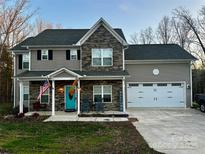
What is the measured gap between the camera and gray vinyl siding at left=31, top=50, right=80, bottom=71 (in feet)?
65.4

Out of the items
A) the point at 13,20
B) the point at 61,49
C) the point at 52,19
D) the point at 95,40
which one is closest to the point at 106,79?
the point at 95,40

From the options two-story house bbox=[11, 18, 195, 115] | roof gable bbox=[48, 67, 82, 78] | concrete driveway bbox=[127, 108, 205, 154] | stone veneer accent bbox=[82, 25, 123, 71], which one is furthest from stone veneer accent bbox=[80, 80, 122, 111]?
concrete driveway bbox=[127, 108, 205, 154]

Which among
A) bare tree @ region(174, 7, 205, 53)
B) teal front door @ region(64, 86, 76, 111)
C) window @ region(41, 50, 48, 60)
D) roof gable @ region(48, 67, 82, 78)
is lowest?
teal front door @ region(64, 86, 76, 111)

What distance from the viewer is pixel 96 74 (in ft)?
61.4

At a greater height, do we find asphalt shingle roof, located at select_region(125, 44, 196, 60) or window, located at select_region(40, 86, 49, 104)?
asphalt shingle roof, located at select_region(125, 44, 196, 60)

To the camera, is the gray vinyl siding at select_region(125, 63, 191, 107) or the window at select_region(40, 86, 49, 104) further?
the gray vinyl siding at select_region(125, 63, 191, 107)

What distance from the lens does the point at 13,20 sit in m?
26.1

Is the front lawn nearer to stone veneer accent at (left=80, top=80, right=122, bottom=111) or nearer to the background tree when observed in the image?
stone veneer accent at (left=80, top=80, right=122, bottom=111)

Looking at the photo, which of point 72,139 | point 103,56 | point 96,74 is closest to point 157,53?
point 103,56

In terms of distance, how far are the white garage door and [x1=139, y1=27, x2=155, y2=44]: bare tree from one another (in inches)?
932

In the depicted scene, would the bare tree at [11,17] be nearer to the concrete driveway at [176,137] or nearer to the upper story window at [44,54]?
the upper story window at [44,54]

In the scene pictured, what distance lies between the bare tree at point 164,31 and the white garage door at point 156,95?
21128 millimetres

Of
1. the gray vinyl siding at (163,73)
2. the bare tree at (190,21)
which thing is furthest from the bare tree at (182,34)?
→ the gray vinyl siding at (163,73)

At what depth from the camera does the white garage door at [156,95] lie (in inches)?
859
